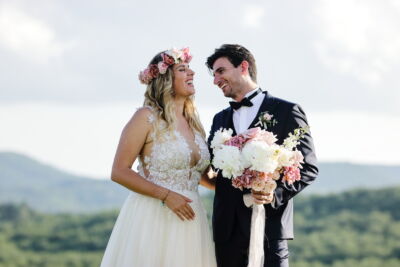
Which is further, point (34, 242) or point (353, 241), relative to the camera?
point (34, 242)

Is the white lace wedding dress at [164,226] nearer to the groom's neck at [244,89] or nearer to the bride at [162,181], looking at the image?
the bride at [162,181]

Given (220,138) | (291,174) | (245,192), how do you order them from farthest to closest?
1. (245,192)
2. (220,138)
3. (291,174)

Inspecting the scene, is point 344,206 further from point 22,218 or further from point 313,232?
point 22,218

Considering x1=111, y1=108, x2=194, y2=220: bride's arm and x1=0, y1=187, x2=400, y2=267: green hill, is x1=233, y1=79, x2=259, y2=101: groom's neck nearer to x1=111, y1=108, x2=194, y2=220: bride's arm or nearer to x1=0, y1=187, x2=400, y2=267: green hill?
x1=111, y1=108, x2=194, y2=220: bride's arm

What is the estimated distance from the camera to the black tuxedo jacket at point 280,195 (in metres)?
6.28

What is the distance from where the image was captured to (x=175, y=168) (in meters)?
6.60

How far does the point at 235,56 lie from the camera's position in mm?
6793

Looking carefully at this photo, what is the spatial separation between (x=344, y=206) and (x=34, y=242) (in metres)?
21.3

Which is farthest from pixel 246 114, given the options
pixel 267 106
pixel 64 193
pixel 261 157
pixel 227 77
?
pixel 64 193

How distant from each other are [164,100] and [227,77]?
0.56 meters

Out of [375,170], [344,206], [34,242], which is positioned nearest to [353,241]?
[344,206]

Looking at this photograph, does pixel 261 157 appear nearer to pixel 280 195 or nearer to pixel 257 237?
pixel 280 195

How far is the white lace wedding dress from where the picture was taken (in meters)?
6.47

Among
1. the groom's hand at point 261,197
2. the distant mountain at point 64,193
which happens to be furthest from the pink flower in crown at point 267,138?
the distant mountain at point 64,193
